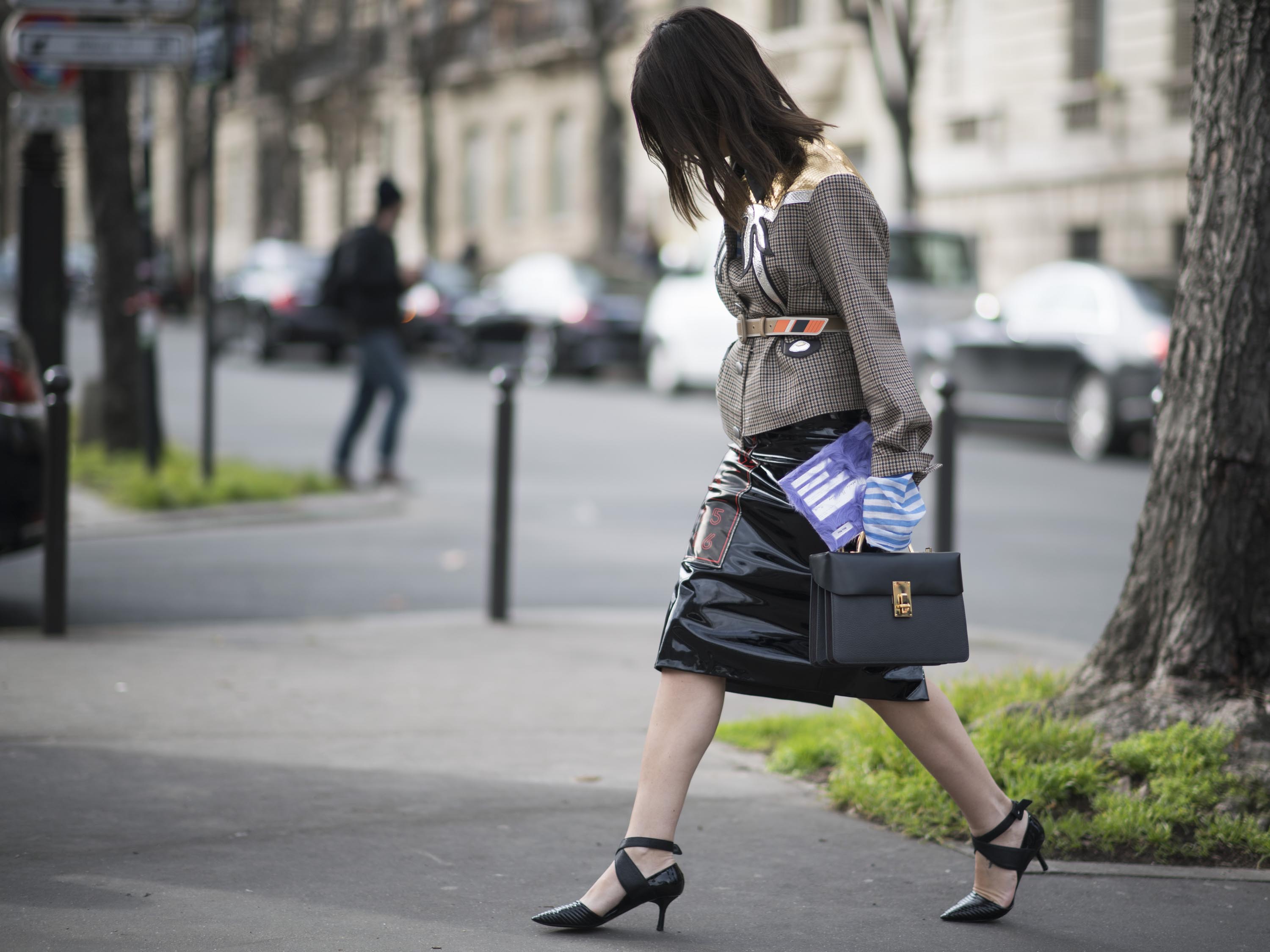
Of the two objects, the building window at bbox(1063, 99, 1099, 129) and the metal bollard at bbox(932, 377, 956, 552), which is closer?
the metal bollard at bbox(932, 377, 956, 552)

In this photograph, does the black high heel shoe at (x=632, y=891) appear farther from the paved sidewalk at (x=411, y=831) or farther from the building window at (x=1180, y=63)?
the building window at (x=1180, y=63)

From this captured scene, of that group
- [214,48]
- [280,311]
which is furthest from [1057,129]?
[214,48]

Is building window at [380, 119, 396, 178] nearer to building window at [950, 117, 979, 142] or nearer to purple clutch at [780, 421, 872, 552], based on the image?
building window at [950, 117, 979, 142]

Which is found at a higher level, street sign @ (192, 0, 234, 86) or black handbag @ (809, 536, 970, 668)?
street sign @ (192, 0, 234, 86)

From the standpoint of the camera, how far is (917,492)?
349 cm

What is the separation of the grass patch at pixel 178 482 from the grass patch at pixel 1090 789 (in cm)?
675

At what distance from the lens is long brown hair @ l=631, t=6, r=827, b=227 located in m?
3.52

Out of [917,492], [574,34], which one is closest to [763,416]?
[917,492]

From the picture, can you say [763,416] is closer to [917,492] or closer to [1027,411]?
[917,492]

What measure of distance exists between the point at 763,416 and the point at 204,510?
7.60 metres

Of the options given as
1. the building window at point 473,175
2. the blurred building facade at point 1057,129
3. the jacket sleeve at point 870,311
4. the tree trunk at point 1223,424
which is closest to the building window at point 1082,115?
the blurred building facade at point 1057,129

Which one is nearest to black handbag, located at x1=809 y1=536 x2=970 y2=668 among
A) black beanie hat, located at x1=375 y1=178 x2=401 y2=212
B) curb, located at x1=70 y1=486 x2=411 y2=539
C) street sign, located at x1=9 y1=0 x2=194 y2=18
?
curb, located at x1=70 y1=486 x2=411 y2=539

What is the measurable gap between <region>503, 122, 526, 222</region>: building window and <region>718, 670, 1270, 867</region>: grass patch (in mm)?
42420

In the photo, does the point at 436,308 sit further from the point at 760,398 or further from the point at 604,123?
the point at 760,398
